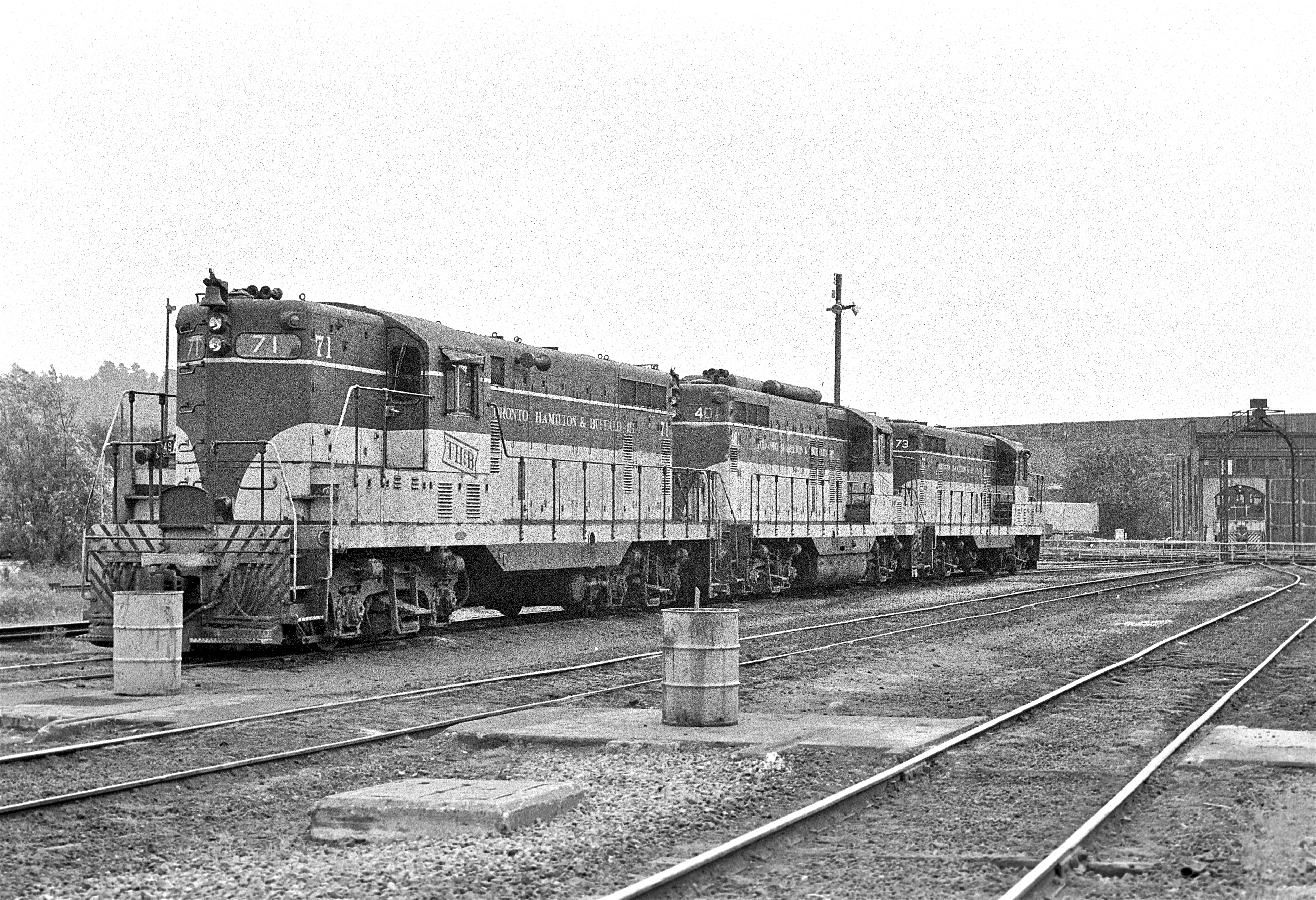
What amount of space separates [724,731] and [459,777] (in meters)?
2.41

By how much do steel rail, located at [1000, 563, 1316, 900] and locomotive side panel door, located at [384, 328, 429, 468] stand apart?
30.1ft

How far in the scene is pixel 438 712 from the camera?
11.5m

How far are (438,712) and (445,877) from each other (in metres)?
5.34

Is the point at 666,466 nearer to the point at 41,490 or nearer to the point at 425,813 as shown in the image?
the point at 425,813

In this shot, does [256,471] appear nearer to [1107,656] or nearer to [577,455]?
[577,455]

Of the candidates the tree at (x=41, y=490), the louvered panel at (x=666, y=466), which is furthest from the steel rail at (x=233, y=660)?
the tree at (x=41, y=490)

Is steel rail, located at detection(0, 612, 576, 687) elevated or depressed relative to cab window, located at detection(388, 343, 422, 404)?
depressed

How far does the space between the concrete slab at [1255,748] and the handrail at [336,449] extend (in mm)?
8593

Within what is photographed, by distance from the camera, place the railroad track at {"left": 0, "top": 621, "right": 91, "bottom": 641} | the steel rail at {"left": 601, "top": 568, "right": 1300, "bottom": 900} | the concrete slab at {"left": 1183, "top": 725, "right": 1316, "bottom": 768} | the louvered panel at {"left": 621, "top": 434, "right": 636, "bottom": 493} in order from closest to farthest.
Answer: the steel rail at {"left": 601, "top": 568, "right": 1300, "bottom": 900} < the concrete slab at {"left": 1183, "top": 725, "right": 1316, "bottom": 768} < the railroad track at {"left": 0, "top": 621, "right": 91, "bottom": 641} < the louvered panel at {"left": 621, "top": 434, "right": 636, "bottom": 493}

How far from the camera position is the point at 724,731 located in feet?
34.0

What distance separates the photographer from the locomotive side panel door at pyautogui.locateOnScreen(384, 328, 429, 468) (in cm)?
1684

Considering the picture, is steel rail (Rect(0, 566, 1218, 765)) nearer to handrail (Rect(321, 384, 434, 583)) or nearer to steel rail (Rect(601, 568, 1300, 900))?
handrail (Rect(321, 384, 434, 583))

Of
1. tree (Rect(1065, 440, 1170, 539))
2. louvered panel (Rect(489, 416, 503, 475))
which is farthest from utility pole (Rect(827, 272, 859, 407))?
tree (Rect(1065, 440, 1170, 539))

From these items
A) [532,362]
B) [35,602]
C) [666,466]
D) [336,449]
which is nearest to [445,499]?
[336,449]
